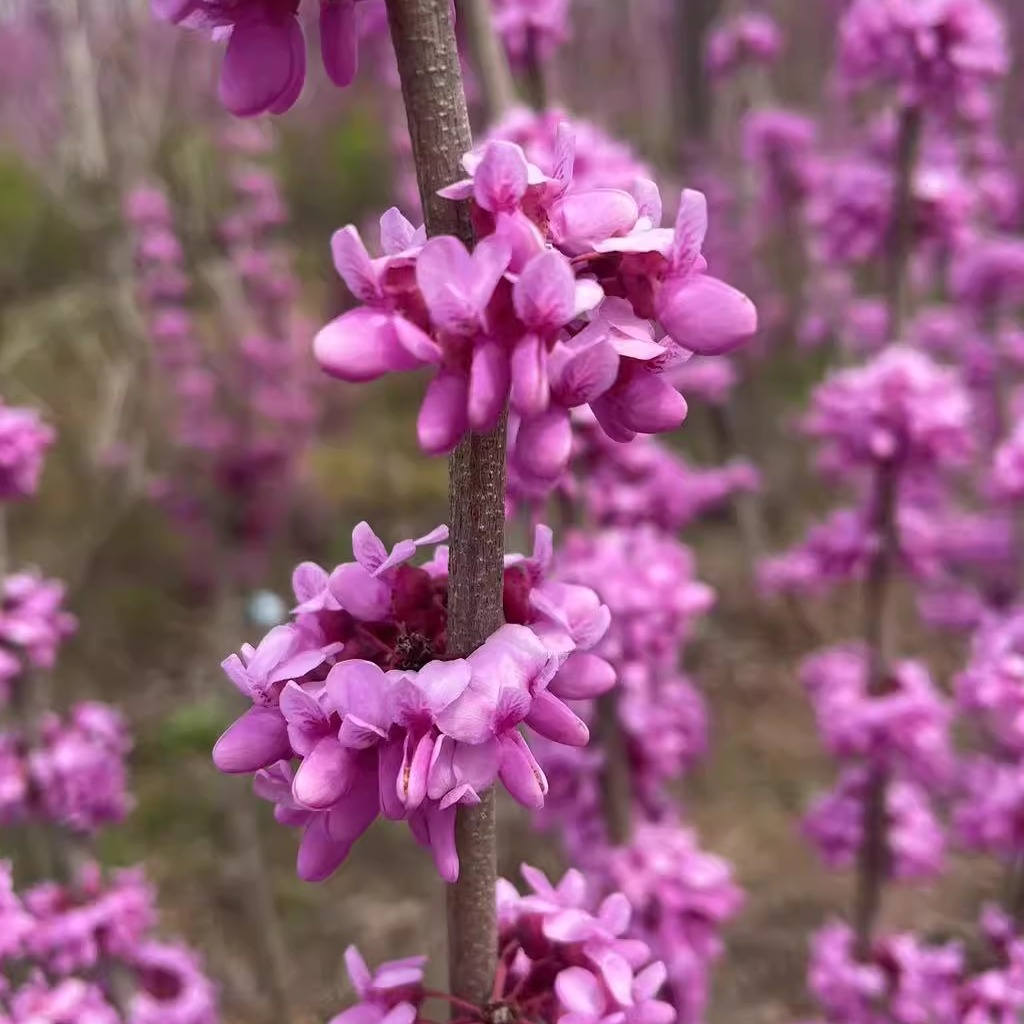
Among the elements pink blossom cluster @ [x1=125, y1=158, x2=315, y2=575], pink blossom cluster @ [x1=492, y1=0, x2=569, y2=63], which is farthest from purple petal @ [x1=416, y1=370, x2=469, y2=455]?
pink blossom cluster @ [x1=125, y1=158, x2=315, y2=575]

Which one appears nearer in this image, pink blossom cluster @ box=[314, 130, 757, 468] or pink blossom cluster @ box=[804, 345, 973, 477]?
pink blossom cluster @ box=[314, 130, 757, 468]

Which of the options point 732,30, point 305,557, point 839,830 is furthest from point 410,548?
point 305,557

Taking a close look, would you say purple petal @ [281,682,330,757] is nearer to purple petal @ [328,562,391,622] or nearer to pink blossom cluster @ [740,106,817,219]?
purple petal @ [328,562,391,622]

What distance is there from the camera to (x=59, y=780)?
233 cm

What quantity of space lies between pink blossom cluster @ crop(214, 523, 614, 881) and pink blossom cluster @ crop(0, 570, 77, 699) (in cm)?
123

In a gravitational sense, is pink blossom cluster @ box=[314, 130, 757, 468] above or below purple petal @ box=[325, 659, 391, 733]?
above

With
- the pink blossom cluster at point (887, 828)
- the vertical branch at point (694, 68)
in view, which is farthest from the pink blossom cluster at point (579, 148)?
the vertical branch at point (694, 68)

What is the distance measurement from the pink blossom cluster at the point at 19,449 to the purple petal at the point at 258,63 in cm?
129

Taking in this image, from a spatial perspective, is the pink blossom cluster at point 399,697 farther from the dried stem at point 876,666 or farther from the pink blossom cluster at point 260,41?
the dried stem at point 876,666

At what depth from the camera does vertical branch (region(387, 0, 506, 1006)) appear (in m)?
0.97

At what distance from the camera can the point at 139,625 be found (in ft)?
20.4

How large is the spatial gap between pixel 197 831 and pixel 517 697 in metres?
4.30

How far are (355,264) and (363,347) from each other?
0.08 metres

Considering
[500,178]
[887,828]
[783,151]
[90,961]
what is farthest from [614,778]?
[783,151]
